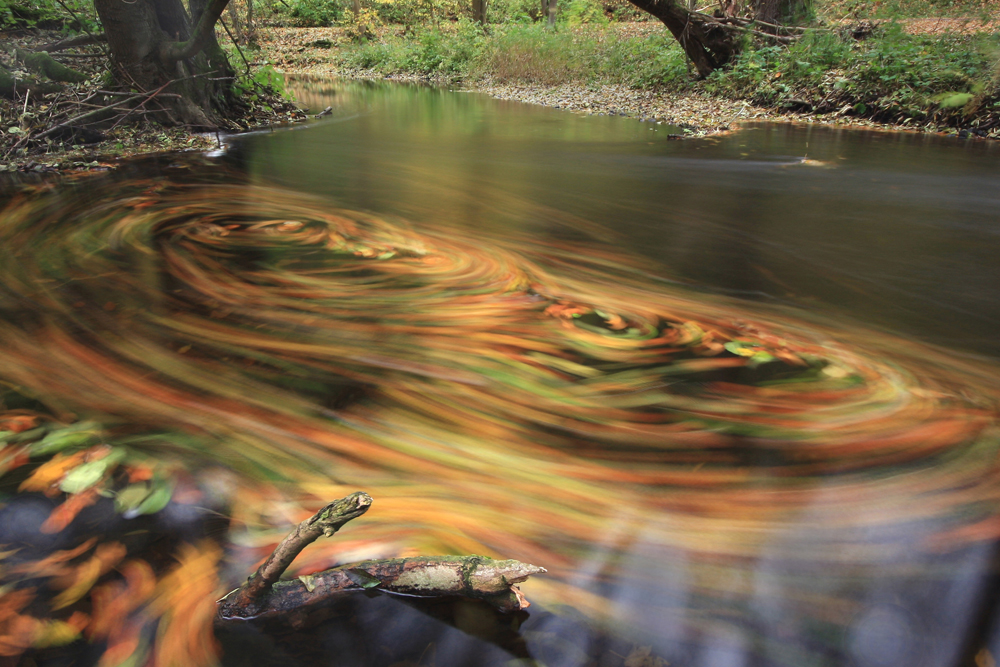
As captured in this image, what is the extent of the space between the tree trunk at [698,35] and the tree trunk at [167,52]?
24.0ft

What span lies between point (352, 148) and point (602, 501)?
6714 mm

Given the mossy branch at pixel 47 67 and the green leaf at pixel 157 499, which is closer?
the green leaf at pixel 157 499

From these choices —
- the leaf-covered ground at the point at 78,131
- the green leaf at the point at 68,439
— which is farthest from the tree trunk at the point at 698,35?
the green leaf at the point at 68,439

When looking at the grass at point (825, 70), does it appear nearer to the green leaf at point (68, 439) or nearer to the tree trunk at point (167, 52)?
the tree trunk at point (167, 52)

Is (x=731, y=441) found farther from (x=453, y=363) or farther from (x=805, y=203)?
(x=805, y=203)

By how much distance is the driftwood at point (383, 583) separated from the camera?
121cm

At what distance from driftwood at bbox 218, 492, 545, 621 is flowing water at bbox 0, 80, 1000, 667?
43 mm

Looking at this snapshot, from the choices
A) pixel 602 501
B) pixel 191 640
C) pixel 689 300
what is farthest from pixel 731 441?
pixel 191 640

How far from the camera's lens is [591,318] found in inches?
107

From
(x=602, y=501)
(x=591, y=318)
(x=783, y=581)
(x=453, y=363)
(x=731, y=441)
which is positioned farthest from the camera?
(x=591, y=318)

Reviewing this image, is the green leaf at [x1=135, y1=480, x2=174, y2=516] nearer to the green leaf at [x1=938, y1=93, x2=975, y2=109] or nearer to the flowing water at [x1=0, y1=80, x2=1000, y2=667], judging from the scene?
the flowing water at [x1=0, y1=80, x2=1000, y2=667]

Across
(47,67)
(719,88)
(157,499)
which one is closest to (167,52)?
(47,67)

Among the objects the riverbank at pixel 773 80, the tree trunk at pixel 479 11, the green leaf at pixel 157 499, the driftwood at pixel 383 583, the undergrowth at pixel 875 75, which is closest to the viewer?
the driftwood at pixel 383 583

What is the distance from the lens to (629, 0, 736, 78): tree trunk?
Answer: 1081cm
